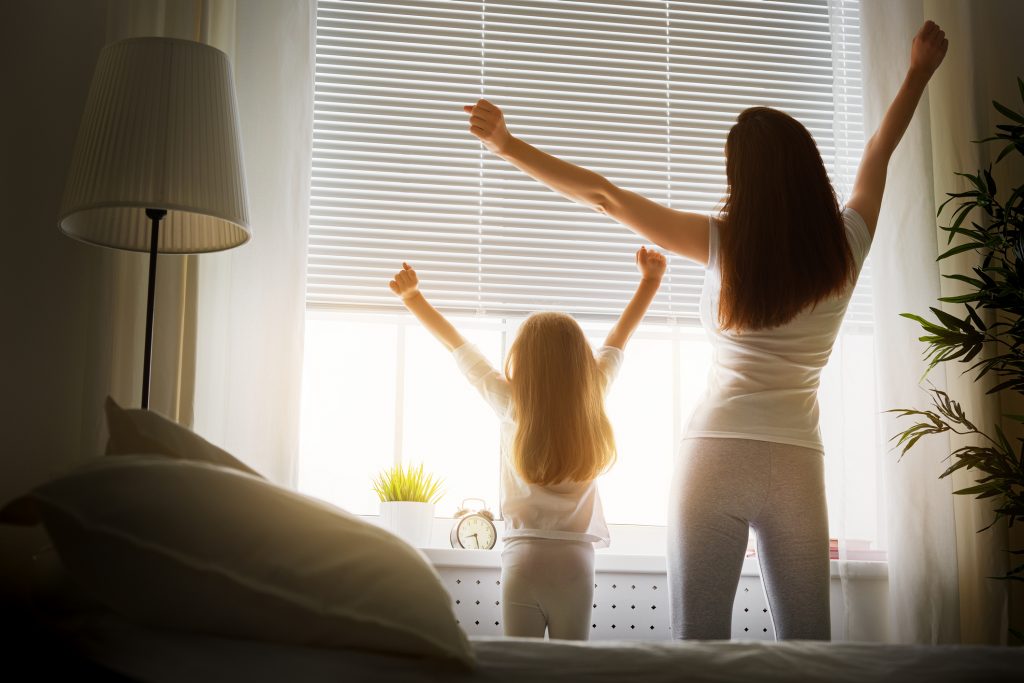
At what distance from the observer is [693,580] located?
176 centimetres

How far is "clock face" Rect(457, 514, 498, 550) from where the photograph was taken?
2.54 m

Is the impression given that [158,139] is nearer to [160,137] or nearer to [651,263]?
[160,137]

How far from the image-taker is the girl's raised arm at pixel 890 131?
203cm

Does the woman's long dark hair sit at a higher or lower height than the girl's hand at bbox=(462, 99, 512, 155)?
lower

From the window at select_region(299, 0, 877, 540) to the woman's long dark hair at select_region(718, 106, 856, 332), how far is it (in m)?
0.80

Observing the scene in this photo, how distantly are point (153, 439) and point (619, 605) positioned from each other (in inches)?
67.4

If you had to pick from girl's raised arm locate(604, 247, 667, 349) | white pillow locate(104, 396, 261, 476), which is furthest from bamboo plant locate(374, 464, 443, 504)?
white pillow locate(104, 396, 261, 476)

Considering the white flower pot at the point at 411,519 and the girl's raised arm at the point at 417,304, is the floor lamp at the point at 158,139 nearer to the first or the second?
the girl's raised arm at the point at 417,304

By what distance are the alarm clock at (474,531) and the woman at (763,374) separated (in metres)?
0.84

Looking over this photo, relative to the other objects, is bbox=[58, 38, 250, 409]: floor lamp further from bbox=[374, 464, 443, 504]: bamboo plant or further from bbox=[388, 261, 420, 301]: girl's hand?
bbox=[374, 464, 443, 504]: bamboo plant

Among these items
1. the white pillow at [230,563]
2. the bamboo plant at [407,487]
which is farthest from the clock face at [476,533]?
the white pillow at [230,563]

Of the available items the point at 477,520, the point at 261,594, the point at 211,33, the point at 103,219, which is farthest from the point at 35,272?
the point at 261,594

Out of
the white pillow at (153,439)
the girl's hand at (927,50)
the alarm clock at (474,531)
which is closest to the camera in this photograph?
the white pillow at (153,439)

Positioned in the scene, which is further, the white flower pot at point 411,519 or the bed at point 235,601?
the white flower pot at point 411,519
